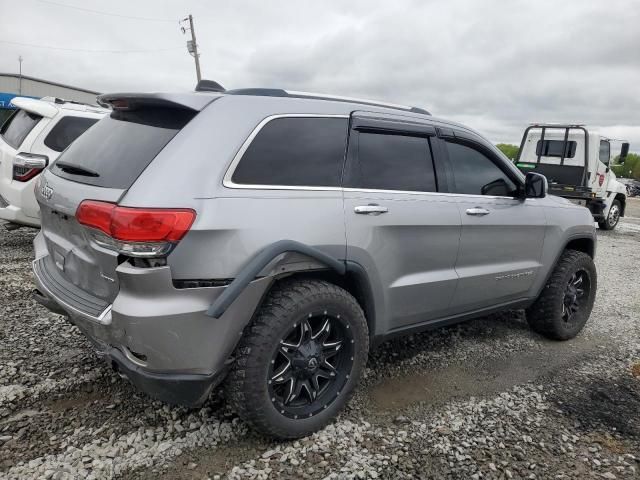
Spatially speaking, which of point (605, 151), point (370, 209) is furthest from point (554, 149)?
point (370, 209)

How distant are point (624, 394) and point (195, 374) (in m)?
2.95

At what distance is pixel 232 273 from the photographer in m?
2.22

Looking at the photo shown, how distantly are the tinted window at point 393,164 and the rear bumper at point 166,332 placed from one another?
93cm

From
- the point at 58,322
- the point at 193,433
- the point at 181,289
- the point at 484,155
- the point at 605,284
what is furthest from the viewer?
the point at 605,284

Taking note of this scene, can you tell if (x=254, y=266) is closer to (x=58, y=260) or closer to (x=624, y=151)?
(x=58, y=260)

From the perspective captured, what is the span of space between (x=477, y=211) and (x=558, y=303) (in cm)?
142

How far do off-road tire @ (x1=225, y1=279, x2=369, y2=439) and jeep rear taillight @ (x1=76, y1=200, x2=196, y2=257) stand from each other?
0.57m

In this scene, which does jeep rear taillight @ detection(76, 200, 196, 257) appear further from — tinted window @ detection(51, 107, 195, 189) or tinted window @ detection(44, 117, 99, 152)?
tinted window @ detection(44, 117, 99, 152)

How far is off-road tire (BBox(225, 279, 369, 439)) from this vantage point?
2.34 metres

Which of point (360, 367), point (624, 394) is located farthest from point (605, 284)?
point (360, 367)

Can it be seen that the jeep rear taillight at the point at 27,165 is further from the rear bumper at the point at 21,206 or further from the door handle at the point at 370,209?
the door handle at the point at 370,209

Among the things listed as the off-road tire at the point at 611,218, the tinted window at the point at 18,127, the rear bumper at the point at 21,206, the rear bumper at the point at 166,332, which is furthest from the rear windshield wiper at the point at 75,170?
the off-road tire at the point at 611,218

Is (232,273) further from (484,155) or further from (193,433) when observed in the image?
(484,155)

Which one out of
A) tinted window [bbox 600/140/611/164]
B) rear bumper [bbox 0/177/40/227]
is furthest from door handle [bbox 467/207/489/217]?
tinted window [bbox 600/140/611/164]
